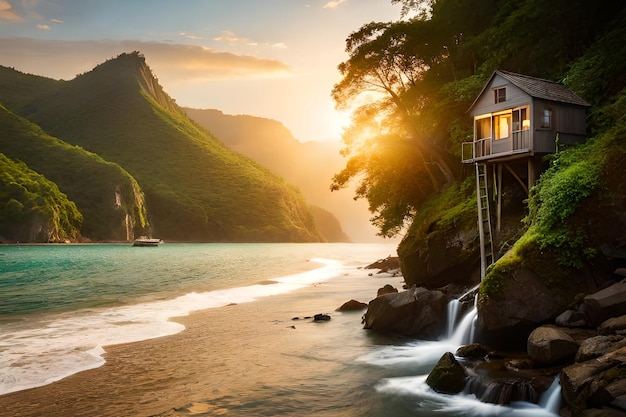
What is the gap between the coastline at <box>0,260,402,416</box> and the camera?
1272cm

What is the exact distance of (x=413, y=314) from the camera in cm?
2177

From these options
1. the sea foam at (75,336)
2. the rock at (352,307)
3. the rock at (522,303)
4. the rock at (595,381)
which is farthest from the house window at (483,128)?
the sea foam at (75,336)

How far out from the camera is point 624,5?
2817 centimetres

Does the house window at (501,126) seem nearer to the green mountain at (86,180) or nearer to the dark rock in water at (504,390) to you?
the dark rock in water at (504,390)

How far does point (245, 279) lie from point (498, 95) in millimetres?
35862

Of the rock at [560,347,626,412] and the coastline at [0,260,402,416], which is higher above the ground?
the rock at [560,347,626,412]

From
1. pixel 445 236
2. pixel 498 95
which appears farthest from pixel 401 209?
pixel 498 95

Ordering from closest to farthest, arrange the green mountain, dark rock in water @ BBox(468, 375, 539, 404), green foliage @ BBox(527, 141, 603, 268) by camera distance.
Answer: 1. dark rock in water @ BBox(468, 375, 539, 404)
2. green foliage @ BBox(527, 141, 603, 268)
3. the green mountain

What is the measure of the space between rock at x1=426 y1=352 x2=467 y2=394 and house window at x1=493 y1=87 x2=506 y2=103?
15.5 meters

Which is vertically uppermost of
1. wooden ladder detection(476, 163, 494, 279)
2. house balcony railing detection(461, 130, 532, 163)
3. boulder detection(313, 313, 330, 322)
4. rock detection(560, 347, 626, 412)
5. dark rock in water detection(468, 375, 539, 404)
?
house balcony railing detection(461, 130, 532, 163)

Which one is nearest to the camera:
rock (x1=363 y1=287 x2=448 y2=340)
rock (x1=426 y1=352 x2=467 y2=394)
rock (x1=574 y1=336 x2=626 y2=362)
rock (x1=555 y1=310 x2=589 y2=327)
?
rock (x1=574 y1=336 x2=626 y2=362)

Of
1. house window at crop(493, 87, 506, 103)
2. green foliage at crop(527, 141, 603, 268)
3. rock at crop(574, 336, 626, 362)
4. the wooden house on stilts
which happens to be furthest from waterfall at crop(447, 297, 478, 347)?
house window at crop(493, 87, 506, 103)

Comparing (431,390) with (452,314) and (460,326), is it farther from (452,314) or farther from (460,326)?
(452,314)

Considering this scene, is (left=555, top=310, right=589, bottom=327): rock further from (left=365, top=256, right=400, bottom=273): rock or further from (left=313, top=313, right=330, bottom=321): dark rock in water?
(left=365, top=256, right=400, bottom=273): rock
